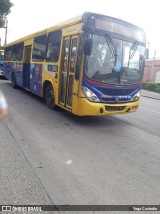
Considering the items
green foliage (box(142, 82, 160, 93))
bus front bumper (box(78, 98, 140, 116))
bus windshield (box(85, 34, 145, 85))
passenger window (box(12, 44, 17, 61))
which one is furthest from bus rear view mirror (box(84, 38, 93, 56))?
green foliage (box(142, 82, 160, 93))

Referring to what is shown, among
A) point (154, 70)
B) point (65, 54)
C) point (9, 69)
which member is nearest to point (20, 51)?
point (9, 69)

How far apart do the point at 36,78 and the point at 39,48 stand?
1.27 m

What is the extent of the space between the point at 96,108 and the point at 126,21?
2786 millimetres

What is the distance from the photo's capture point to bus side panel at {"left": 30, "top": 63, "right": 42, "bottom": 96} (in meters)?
10.4

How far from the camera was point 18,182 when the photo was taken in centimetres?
371

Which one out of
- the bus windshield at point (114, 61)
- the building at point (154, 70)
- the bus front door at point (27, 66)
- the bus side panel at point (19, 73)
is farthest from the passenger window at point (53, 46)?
the building at point (154, 70)

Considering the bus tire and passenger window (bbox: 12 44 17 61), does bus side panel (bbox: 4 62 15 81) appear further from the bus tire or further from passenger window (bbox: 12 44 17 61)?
the bus tire

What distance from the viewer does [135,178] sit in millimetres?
4238

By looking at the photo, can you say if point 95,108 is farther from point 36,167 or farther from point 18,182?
point 18,182

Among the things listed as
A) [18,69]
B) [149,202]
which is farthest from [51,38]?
[149,202]

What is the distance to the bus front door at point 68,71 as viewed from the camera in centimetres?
752

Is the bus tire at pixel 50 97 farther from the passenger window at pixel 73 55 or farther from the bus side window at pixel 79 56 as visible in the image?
the bus side window at pixel 79 56

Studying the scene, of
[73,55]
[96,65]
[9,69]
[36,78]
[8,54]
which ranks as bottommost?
[36,78]

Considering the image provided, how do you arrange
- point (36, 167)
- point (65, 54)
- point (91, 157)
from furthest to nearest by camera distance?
point (65, 54) < point (91, 157) < point (36, 167)
